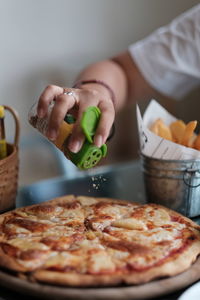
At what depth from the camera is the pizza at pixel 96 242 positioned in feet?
2.35

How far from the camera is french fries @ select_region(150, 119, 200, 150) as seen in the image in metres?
1.01

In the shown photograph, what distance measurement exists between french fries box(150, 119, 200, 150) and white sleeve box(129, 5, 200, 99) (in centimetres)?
45

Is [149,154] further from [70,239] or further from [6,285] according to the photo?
[6,285]

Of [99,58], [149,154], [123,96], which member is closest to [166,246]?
[149,154]

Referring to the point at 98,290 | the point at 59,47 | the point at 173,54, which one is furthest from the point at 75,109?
the point at 59,47

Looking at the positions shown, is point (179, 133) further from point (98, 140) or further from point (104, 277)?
point (104, 277)

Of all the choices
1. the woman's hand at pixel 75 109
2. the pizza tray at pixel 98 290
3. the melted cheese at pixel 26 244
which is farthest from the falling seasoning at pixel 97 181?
the pizza tray at pixel 98 290

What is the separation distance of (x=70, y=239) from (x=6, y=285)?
0.15m

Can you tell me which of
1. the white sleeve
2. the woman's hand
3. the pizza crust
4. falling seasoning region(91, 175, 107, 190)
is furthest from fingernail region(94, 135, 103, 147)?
the white sleeve

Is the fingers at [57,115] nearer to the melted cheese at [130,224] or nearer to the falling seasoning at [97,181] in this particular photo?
the melted cheese at [130,224]

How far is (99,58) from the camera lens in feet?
7.32

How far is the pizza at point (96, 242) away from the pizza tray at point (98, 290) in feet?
0.03

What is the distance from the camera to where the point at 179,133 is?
107 cm

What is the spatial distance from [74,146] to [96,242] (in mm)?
183
